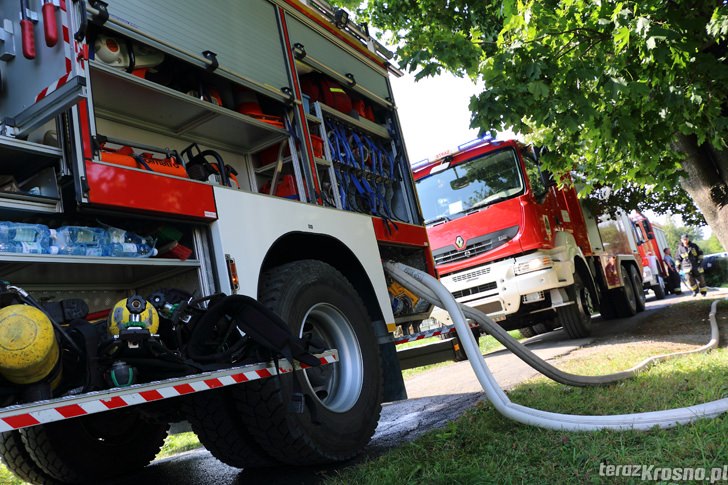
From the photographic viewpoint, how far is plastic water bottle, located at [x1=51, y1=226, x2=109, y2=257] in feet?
7.93

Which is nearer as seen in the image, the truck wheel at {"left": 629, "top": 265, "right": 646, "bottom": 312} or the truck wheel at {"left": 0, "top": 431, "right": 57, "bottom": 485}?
the truck wheel at {"left": 0, "top": 431, "right": 57, "bottom": 485}

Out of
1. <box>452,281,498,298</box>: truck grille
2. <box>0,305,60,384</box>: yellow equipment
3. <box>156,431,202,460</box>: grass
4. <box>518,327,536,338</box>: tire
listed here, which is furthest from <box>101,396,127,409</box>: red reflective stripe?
<box>518,327,536,338</box>: tire

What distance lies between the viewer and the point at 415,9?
891 centimetres

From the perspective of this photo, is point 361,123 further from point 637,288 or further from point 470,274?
point 637,288

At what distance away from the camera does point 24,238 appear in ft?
7.55

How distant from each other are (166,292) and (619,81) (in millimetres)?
4387

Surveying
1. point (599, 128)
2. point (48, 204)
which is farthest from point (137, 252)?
point (599, 128)

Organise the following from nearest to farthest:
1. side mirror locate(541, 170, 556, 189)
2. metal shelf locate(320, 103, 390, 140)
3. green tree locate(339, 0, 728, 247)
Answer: metal shelf locate(320, 103, 390, 140) → green tree locate(339, 0, 728, 247) → side mirror locate(541, 170, 556, 189)

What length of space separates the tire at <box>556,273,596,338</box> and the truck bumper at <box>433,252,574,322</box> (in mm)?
432

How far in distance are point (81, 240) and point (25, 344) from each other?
25.6 inches

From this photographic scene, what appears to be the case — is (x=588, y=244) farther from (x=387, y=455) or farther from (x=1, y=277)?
(x=1, y=277)

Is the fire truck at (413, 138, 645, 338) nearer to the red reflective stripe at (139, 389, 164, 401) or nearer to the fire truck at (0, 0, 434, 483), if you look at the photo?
the fire truck at (0, 0, 434, 483)

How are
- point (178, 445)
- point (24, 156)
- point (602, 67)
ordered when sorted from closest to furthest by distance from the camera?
point (24, 156)
point (602, 67)
point (178, 445)

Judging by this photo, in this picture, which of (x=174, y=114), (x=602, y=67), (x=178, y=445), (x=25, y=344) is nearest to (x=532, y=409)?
(x=25, y=344)
